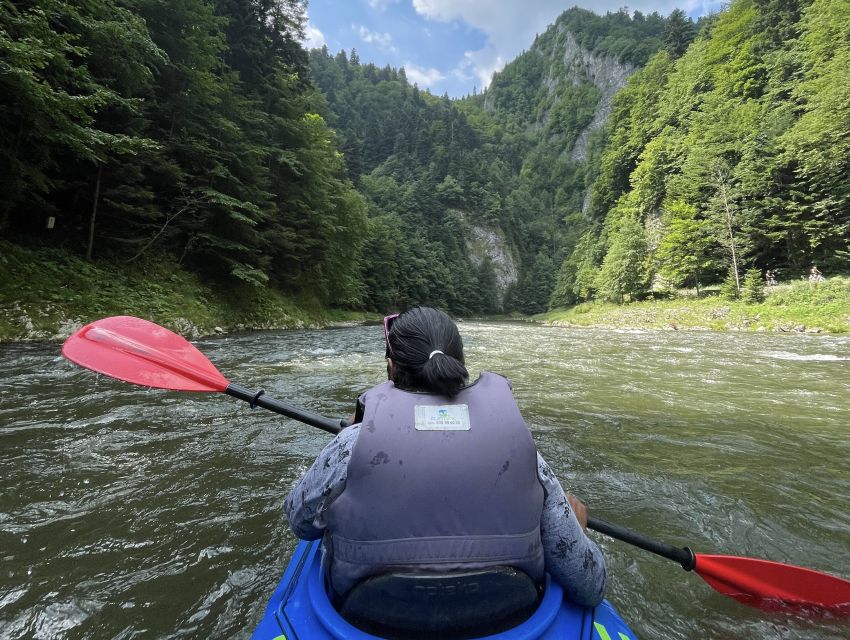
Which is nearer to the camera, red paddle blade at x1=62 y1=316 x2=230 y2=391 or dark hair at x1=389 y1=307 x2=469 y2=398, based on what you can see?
dark hair at x1=389 y1=307 x2=469 y2=398

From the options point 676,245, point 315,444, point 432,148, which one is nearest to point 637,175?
point 676,245

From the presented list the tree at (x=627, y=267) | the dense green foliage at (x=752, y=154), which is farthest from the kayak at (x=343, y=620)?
the tree at (x=627, y=267)

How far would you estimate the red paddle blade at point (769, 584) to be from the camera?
5.71 ft

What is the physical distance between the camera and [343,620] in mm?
1080

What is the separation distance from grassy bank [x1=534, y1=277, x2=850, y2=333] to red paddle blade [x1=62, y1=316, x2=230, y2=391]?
60.0 feet

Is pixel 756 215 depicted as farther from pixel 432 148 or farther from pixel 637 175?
pixel 432 148

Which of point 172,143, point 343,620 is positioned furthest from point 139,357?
point 172,143

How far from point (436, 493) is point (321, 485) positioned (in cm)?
42

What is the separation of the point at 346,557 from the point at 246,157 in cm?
1618

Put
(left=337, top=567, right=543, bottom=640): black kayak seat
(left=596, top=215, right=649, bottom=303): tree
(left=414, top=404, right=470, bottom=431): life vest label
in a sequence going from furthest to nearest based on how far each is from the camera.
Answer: (left=596, top=215, right=649, bottom=303): tree → (left=414, top=404, right=470, bottom=431): life vest label → (left=337, top=567, right=543, bottom=640): black kayak seat

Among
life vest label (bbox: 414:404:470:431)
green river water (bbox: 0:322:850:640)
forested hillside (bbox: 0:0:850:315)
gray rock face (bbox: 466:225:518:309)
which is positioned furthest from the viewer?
gray rock face (bbox: 466:225:518:309)

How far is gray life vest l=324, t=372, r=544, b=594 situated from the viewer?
1.03 meters

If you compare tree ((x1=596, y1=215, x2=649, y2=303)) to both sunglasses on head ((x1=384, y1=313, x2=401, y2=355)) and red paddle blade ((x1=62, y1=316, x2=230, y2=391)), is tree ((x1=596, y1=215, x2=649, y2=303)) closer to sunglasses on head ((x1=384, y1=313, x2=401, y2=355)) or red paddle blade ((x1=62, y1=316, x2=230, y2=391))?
red paddle blade ((x1=62, y1=316, x2=230, y2=391))

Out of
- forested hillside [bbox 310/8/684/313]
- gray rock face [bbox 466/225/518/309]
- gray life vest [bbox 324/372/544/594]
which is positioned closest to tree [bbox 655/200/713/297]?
forested hillside [bbox 310/8/684/313]
